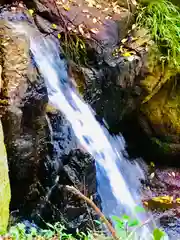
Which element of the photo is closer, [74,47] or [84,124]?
[84,124]

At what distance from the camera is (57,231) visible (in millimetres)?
3291

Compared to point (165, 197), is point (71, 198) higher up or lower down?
higher up

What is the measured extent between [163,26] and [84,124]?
6.58 ft

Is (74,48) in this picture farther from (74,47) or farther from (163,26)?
(163,26)

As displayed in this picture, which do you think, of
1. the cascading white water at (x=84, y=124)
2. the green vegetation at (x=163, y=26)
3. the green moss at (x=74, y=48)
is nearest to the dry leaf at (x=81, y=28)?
the green moss at (x=74, y=48)

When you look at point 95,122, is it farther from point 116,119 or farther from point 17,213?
point 17,213

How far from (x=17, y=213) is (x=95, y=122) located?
1.87 metres

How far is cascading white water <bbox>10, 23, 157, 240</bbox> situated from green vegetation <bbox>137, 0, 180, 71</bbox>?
148 cm

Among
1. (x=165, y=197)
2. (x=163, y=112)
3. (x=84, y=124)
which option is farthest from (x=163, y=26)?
(x=165, y=197)

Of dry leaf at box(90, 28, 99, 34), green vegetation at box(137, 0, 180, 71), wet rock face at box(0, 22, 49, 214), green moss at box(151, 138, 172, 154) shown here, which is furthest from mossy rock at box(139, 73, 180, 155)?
wet rock face at box(0, 22, 49, 214)

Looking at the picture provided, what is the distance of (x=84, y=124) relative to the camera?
4977mm

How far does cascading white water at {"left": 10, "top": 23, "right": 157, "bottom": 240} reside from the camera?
476 cm

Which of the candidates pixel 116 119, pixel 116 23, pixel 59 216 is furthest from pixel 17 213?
pixel 116 23

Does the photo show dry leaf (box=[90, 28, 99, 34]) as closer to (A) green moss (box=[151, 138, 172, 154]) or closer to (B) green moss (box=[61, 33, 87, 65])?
(B) green moss (box=[61, 33, 87, 65])
